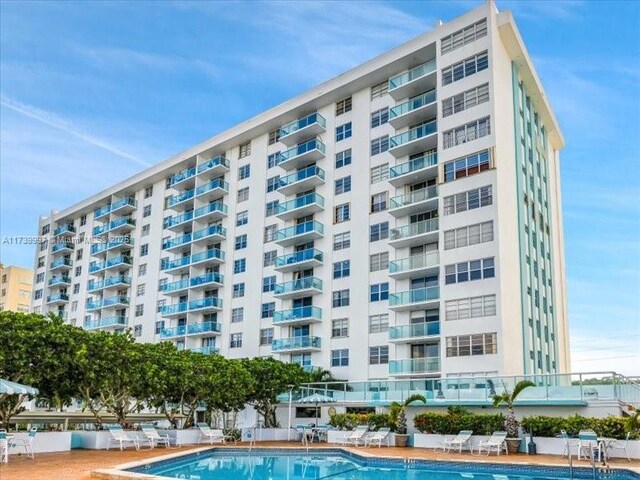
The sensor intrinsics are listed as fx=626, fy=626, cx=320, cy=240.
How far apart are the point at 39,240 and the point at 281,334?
138 feet

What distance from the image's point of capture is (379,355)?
40094 mm

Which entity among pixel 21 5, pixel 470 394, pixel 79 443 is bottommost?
pixel 79 443

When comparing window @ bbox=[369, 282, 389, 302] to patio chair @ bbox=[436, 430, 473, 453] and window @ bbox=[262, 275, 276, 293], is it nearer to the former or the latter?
window @ bbox=[262, 275, 276, 293]

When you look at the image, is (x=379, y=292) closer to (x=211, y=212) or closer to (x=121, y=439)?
(x=211, y=212)

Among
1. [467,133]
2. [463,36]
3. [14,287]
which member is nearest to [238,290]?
[467,133]

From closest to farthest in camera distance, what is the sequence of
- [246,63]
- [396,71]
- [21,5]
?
[21,5] < [246,63] < [396,71]

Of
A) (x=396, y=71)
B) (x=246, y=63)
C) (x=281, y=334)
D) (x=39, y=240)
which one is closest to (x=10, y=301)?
(x=39, y=240)

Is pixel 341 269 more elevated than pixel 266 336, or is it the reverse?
pixel 341 269

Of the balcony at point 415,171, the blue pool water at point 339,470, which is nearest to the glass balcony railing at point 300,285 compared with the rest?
the balcony at point 415,171

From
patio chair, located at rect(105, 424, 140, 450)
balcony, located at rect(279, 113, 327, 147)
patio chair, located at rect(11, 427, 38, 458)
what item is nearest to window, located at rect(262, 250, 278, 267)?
balcony, located at rect(279, 113, 327, 147)

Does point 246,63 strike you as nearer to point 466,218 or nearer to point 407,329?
point 466,218

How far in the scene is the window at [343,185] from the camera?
44.9m

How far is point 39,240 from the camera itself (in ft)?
243

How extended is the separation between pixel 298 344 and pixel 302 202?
10485mm
